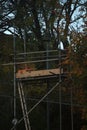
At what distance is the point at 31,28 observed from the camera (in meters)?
28.2

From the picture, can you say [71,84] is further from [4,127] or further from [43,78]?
[4,127]

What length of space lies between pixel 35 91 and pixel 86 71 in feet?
22.3

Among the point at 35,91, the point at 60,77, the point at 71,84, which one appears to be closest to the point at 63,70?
the point at 60,77

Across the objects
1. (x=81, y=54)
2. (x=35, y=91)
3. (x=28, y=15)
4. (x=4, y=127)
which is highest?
(x=28, y=15)

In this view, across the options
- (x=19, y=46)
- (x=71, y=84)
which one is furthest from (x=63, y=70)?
(x=19, y=46)

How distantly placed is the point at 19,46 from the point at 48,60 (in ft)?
25.7

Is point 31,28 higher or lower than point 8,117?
higher

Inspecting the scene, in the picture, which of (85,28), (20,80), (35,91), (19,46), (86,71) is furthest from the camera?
(19,46)

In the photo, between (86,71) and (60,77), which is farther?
(60,77)

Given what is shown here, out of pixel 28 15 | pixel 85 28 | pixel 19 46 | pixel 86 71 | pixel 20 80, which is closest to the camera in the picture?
pixel 86 71

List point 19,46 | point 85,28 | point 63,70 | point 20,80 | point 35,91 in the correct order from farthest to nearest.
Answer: point 19,46, point 35,91, point 20,80, point 63,70, point 85,28

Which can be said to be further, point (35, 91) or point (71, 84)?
point (35, 91)

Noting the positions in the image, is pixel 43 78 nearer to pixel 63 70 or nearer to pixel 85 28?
pixel 63 70

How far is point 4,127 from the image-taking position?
21.5 m
